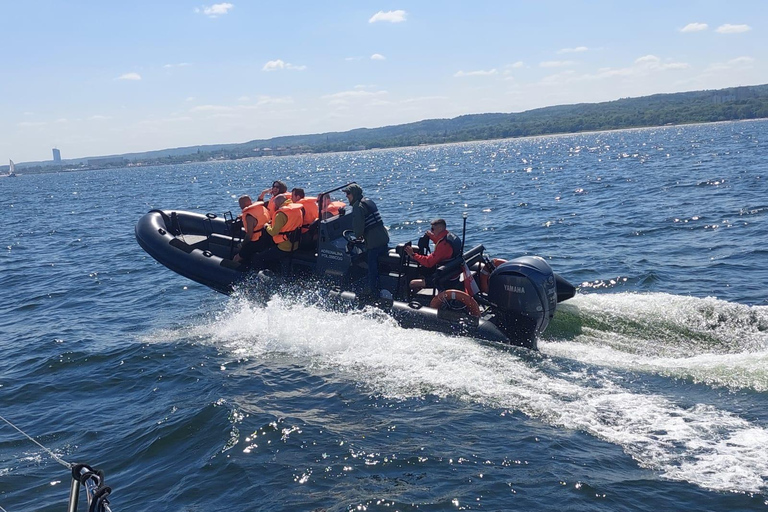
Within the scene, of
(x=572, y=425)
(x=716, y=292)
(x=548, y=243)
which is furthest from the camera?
(x=548, y=243)

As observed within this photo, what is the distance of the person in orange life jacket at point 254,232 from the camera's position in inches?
377

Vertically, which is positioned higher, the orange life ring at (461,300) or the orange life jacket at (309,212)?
the orange life jacket at (309,212)

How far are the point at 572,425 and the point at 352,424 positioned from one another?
1903mm

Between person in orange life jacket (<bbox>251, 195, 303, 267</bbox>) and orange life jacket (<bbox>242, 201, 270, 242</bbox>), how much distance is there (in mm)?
102

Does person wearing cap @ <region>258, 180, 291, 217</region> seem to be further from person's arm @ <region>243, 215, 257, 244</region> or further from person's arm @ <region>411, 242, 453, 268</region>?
person's arm @ <region>411, 242, 453, 268</region>

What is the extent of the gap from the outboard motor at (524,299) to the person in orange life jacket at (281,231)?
3348mm

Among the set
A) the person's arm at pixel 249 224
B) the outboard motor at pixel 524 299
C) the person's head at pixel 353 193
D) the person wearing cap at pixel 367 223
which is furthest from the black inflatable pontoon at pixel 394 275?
the person's head at pixel 353 193

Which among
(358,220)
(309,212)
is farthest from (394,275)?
(309,212)

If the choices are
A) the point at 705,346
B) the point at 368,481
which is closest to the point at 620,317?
the point at 705,346

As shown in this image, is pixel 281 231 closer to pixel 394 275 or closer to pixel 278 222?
pixel 278 222

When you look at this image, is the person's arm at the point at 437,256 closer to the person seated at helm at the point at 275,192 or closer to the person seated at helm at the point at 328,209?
the person seated at helm at the point at 328,209

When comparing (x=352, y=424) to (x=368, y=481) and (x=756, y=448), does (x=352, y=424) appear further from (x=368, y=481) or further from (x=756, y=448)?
(x=756, y=448)

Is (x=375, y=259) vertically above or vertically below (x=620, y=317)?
above

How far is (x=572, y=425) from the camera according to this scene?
529 centimetres
